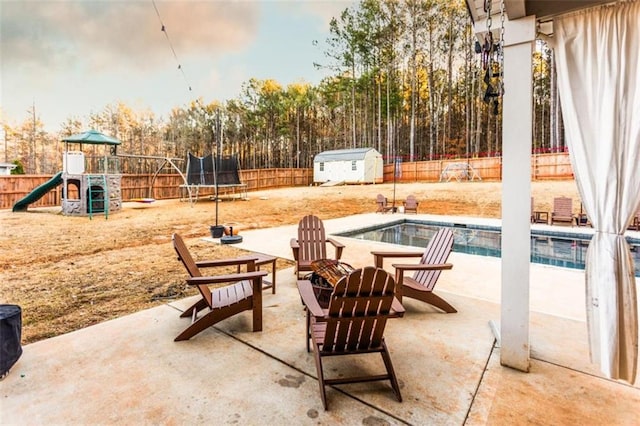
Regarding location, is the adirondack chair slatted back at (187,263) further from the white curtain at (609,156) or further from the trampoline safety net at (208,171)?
the trampoline safety net at (208,171)

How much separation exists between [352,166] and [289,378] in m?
21.3

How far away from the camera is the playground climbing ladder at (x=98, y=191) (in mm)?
11197

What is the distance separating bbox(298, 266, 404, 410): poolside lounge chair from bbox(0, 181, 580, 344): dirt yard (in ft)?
7.69

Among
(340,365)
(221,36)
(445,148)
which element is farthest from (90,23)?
(445,148)

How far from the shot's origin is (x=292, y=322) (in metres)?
2.90

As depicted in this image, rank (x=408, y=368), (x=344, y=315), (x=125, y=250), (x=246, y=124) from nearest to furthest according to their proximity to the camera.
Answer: (x=344, y=315) → (x=408, y=368) → (x=125, y=250) → (x=246, y=124)

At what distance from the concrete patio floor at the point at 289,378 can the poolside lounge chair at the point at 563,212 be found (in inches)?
255

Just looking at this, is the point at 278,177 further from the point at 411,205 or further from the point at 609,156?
the point at 609,156

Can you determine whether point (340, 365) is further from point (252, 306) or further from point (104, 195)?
point (104, 195)

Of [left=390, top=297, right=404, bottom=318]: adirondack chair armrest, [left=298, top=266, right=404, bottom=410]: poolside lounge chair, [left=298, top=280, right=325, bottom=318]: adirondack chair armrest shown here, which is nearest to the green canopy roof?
[left=298, top=280, right=325, bottom=318]: adirondack chair armrest

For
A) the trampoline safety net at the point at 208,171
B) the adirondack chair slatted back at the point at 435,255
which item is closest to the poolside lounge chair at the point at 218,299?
the adirondack chair slatted back at the point at 435,255

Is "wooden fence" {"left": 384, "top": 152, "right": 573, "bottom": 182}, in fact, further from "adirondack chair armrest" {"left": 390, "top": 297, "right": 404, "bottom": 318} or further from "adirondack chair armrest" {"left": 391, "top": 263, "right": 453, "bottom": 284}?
"adirondack chair armrest" {"left": 390, "top": 297, "right": 404, "bottom": 318}

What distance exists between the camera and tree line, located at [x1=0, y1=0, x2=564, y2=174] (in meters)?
22.9

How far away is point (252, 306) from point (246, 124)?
30244mm
